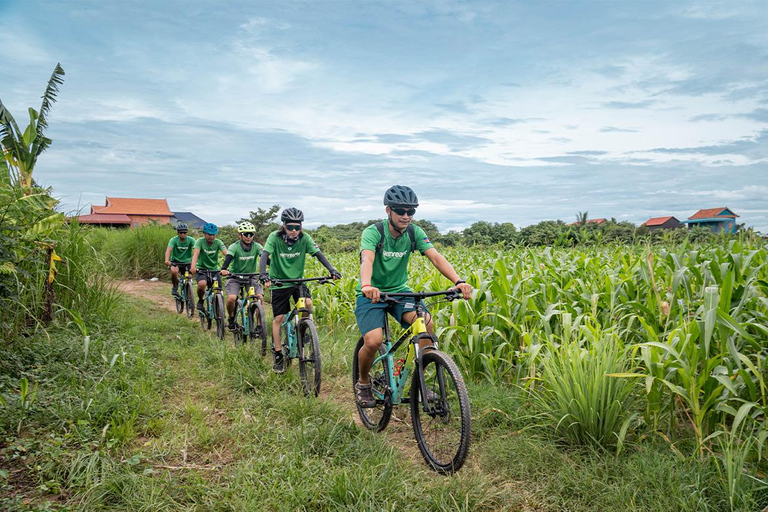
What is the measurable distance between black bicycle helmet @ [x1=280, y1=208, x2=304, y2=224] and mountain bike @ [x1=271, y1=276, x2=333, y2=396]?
2.90ft

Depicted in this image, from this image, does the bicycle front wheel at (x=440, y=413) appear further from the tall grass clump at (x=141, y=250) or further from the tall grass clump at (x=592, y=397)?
the tall grass clump at (x=141, y=250)

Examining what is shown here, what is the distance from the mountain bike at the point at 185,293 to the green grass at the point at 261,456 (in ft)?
21.4

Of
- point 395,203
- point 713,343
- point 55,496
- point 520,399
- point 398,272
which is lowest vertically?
point 55,496

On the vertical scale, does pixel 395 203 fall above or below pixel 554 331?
above

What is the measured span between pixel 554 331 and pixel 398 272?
2278 mm

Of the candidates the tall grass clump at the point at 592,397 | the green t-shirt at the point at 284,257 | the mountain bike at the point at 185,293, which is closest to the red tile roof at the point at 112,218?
the mountain bike at the point at 185,293

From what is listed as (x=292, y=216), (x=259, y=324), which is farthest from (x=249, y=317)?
(x=292, y=216)

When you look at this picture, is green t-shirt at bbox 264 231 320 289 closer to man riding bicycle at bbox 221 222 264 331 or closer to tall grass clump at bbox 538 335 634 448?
man riding bicycle at bbox 221 222 264 331

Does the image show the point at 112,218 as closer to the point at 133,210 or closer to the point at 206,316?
the point at 133,210

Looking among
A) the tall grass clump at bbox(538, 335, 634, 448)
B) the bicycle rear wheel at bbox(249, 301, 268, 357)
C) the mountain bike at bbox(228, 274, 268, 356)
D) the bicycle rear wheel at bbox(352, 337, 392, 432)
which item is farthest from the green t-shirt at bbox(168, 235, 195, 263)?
the tall grass clump at bbox(538, 335, 634, 448)

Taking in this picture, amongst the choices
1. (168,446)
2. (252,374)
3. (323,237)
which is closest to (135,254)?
(323,237)

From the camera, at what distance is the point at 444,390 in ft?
14.3

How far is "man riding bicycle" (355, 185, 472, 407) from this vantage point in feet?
16.2

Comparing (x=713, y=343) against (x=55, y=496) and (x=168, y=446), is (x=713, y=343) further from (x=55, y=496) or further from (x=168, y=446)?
(x=55, y=496)
